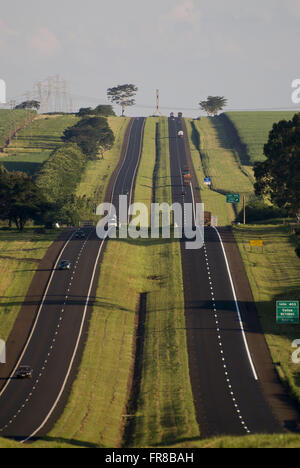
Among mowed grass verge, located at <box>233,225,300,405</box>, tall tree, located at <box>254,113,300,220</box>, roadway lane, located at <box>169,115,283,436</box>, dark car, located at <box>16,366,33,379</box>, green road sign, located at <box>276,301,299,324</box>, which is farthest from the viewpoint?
tall tree, located at <box>254,113,300,220</box>

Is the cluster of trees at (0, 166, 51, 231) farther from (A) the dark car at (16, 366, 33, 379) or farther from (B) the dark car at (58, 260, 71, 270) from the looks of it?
(A) the dark car at (16, 366, 33, 379)

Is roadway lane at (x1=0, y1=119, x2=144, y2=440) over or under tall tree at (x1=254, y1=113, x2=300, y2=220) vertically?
under

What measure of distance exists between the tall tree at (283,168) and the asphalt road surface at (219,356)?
47.2 feet

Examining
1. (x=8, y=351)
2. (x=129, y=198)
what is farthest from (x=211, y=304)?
(x=129, y=198)

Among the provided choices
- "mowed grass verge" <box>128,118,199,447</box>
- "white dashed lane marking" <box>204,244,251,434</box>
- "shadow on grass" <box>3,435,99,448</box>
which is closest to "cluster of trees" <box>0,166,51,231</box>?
"mowed grass verge" <box>128,118,199,447</box>

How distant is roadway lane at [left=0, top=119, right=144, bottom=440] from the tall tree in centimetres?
2979

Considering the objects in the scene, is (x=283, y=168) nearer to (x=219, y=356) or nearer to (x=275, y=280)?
(x=275, y=280)

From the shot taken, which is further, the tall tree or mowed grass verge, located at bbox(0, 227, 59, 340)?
the tall tree

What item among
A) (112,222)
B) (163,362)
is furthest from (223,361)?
(112,222)

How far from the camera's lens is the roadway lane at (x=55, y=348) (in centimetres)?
6581

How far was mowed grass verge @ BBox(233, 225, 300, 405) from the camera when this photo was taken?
261 feet

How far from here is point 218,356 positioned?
266 feet

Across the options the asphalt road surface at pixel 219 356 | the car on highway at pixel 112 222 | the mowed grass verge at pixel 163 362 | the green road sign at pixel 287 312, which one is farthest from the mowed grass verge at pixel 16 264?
the green road sign at pixel 287 312

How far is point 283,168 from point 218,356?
56.5 m
